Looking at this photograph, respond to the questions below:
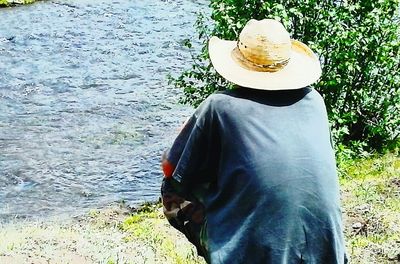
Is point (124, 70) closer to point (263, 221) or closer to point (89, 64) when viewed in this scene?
point (89, 64)

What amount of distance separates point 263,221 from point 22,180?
32.8ft

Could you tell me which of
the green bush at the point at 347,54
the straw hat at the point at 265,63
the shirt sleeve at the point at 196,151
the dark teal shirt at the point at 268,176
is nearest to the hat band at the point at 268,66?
the straw hat at the point at 265,63

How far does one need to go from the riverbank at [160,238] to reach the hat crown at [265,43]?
2902mm

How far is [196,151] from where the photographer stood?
4.07m

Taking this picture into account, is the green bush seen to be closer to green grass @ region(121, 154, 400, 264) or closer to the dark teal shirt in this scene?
green grass @ region(121, 154, 400, 264)

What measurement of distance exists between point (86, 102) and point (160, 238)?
9.54 m

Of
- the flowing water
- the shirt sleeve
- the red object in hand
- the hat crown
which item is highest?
the hat crown

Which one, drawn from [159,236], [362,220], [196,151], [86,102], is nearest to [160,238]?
[159,236]

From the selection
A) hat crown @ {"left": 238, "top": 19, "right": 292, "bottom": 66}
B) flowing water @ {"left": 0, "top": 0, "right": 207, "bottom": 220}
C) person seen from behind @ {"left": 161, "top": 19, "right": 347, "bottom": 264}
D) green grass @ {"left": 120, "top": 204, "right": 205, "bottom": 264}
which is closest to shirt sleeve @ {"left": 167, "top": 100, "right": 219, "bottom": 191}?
person seen from behind @ {"left": 161, "top": 19, "right": 347, "bottom": 264}

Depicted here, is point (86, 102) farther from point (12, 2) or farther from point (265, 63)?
point (265, 63)

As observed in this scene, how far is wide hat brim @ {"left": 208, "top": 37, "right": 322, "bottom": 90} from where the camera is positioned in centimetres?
404

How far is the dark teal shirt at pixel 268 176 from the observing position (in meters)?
3.88

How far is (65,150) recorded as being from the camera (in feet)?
48.1

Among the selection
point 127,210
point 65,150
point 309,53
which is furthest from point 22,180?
point 309,53
